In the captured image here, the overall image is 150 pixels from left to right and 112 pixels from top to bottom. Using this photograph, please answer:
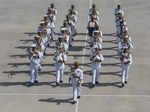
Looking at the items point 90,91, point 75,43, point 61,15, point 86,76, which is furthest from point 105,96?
point 61,15

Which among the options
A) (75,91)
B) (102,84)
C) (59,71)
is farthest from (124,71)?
(59,71)

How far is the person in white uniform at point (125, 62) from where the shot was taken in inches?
754

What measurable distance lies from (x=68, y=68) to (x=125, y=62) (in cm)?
407

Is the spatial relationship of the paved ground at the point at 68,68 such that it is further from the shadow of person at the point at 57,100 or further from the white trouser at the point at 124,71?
the white trouser at the point at 124,71

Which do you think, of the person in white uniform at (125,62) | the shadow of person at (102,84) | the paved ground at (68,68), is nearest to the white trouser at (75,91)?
the paved ground at (68,68)

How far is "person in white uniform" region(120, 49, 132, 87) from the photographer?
62.8 feet

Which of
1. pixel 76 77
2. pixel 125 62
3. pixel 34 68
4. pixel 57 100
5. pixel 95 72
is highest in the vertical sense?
pixel 125 62

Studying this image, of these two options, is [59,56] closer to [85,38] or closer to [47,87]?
[47,87]

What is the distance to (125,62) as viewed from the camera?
63.3 feet

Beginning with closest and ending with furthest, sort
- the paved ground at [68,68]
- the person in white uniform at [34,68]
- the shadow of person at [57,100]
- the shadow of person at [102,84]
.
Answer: the paved ground at [68,68], the shadow of person at [57,100], the person in white uniform at [34,68], the shadow of person at [102,84]

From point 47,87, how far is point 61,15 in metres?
10.9

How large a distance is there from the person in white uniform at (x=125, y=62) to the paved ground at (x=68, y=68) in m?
0.44

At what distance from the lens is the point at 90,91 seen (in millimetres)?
19578

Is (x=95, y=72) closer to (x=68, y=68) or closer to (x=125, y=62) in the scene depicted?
(x=125, y=62)
